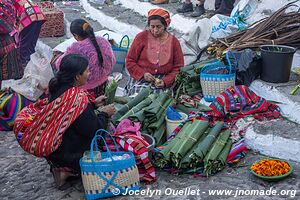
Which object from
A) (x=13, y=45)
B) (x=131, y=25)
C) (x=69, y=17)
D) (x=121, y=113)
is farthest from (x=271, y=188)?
(x=69, y=17)

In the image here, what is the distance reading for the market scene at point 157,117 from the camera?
3885 mm

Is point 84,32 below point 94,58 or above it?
above

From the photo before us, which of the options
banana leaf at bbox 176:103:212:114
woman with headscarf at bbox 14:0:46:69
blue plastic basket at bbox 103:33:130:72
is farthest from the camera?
woman with headscarf at bbox 14:0:46:69

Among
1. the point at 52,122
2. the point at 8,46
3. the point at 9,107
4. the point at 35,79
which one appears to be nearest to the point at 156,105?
the point at 52,122

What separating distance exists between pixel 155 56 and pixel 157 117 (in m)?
1.16

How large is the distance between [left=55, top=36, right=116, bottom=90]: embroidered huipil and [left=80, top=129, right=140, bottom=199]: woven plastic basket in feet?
5.19

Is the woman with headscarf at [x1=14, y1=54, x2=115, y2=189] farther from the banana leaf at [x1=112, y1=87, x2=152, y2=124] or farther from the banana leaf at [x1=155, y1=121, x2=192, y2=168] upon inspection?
the banana leaf at [x1=112, y1=87, x2=152, y2=124]

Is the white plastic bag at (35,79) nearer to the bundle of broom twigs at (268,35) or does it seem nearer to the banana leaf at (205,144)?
the bundle of broom twigs at (268,35)

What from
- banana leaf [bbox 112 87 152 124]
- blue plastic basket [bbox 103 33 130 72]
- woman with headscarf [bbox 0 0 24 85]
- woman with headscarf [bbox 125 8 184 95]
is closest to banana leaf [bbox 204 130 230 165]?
banana leaf [bbox 112 87 152 124]

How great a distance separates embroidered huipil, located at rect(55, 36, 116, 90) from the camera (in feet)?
17.3

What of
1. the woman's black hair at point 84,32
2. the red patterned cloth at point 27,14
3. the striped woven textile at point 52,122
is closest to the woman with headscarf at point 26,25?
the red patterned cloth at point 27,14

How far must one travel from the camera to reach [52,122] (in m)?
3.87

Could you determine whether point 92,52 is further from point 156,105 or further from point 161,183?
point 161,183

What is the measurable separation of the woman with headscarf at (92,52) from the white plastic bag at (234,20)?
226cm
